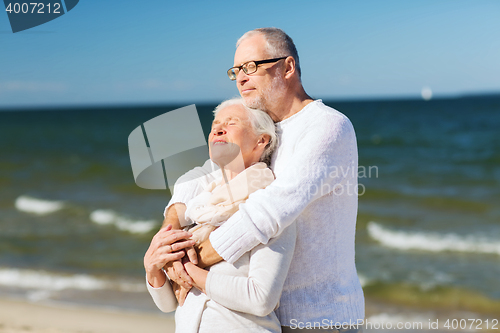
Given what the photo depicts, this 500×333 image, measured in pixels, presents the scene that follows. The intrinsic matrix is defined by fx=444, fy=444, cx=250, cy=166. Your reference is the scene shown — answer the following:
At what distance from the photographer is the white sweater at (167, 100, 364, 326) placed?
1667mm

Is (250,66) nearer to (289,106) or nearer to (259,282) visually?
(289,106)

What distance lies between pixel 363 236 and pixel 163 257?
6402 millimetres

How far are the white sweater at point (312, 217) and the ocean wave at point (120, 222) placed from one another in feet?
22.5

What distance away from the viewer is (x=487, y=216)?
8.68 metres

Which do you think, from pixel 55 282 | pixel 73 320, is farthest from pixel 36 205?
pixel 73 320

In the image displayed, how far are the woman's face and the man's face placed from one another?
0.41 feet

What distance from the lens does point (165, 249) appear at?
1.83 meters

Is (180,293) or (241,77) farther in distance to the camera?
(241,77)

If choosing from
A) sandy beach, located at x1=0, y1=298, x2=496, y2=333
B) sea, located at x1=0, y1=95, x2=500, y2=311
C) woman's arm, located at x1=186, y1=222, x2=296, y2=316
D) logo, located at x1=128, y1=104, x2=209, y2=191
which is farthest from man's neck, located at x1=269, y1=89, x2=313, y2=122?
sea, located at x1=0, y1=95, x2=500, y2=311

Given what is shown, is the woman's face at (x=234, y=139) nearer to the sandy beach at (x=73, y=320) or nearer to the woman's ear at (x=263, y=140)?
the woman's ear at (x=263, y=140)

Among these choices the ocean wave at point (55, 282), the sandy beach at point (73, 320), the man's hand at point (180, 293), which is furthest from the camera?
the ocean wave at point (55, 282)

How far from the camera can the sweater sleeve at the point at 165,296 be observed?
1.94 meters

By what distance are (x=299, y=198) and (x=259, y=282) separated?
348 mm

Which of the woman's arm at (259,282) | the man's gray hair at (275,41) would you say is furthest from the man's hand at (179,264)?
the man's gray hair at (275,41)
